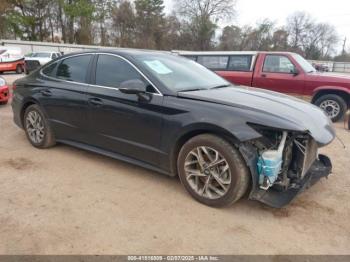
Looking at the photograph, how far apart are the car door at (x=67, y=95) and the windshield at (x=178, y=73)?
3.09 feet

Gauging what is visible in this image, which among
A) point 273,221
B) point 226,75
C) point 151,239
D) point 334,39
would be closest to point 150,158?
point 151,239

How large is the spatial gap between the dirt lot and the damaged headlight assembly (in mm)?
233

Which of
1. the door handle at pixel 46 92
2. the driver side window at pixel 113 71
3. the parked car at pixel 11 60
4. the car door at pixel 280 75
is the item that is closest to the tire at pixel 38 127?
the door handle at pixel 46 92

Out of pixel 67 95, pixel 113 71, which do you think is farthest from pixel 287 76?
pixel 67 95

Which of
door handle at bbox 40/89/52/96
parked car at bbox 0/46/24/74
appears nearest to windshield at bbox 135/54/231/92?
door handle at bbox 40/89/52/96

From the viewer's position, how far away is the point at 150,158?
139 inches

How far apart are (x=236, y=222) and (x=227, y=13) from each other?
189ft

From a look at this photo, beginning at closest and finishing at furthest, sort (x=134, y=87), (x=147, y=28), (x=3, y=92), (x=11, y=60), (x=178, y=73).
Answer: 1. (x=134, y=87)
2. (x=178, y=73)
3. (x=3, y=92)
4. (x=11, y=60)
5. (x=147, y=28)

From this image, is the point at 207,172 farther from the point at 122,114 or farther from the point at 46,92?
the point at 46,92

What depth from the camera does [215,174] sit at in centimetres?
310

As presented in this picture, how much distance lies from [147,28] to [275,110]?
158 ft

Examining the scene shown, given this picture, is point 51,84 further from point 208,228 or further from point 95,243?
point 208,228

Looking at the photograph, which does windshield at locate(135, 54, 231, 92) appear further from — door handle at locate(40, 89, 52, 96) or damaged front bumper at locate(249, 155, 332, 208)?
door handle at locate(40, 89, 52, 96)

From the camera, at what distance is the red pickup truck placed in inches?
286
